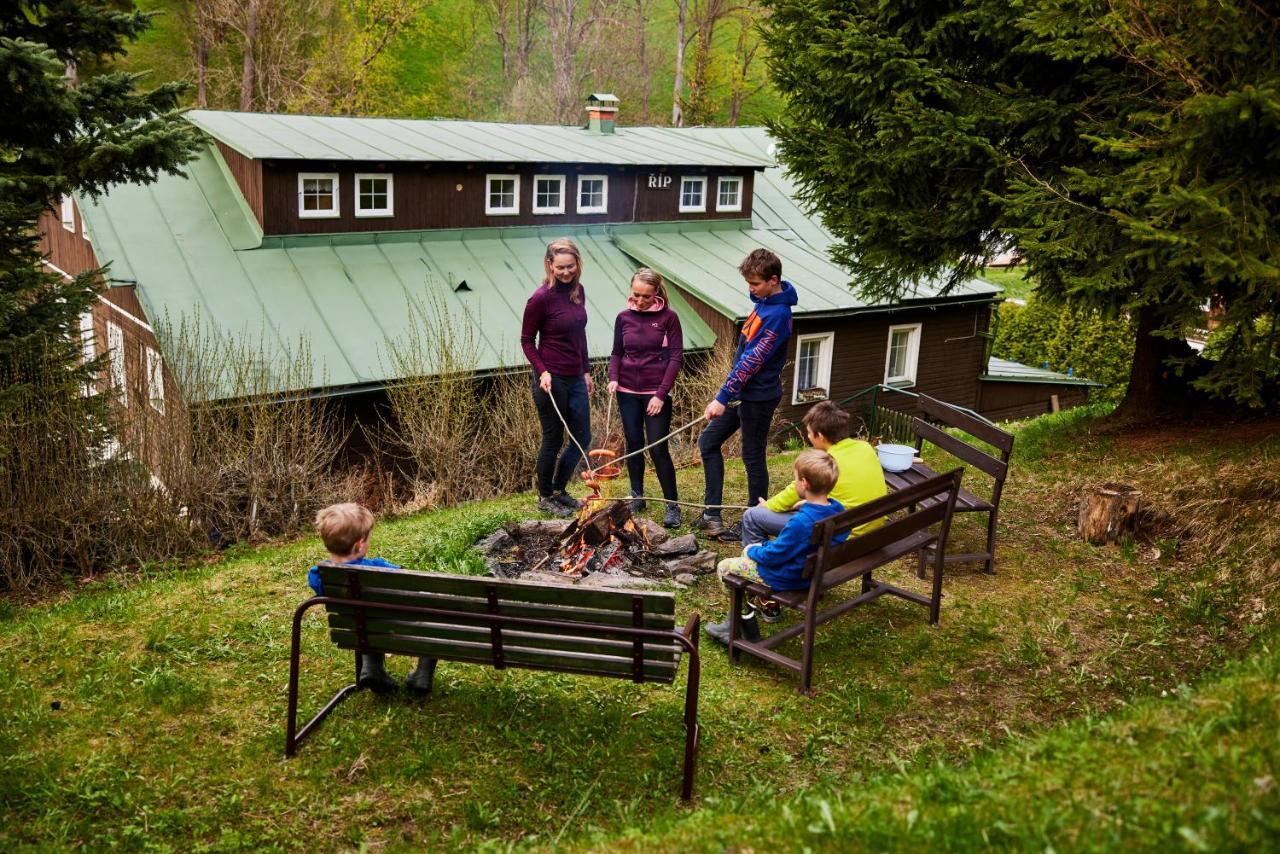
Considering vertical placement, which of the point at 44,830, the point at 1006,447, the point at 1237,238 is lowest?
the point at 44,830

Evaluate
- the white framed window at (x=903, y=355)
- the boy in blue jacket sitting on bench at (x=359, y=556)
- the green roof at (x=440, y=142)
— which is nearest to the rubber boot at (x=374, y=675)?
the boy in blue jacket sitting on bench at (x=359, y=556)

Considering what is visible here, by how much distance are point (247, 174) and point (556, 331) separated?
40.2 feet

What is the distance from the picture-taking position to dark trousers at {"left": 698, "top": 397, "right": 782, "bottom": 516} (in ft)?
24.5

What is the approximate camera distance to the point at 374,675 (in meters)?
5.16

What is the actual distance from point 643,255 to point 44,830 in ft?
58.7

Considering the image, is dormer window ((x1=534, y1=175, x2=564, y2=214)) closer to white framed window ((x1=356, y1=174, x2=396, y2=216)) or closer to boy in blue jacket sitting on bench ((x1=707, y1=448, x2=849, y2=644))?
white framed window ((x1=356, y1=174, x2=396, y2=216))

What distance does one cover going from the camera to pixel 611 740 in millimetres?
4914

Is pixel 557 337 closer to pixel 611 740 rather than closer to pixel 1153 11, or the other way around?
pixel 611 740

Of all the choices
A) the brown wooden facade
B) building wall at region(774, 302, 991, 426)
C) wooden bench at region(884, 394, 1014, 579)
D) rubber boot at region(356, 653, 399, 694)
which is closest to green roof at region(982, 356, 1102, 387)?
building wall at region(774, 302, 991, 426)

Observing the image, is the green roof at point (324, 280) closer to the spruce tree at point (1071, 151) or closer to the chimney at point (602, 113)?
the chimney at point (602, 113)

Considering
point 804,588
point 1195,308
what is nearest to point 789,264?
point 1195,308

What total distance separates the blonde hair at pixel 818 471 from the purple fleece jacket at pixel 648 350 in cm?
253

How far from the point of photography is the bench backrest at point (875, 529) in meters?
5.09

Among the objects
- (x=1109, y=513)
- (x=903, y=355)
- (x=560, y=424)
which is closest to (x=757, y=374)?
(x=560, y=424)
